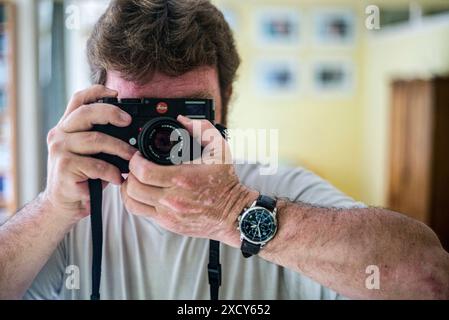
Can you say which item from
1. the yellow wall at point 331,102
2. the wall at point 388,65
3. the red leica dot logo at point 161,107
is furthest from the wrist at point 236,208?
the wall at point 388,65

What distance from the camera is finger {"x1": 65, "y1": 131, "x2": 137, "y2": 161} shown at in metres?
0.52

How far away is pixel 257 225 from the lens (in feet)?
1.65

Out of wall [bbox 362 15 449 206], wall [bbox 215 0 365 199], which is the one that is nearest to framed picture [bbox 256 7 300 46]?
wall [bbox 215 0 365 199]

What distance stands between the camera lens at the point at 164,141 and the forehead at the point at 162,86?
0.07m

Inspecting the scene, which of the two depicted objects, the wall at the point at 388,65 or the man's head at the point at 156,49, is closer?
the man's head at the point at 156,49

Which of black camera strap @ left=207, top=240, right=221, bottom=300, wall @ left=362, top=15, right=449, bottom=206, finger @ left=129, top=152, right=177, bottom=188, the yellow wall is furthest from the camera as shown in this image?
wall @ left=362, top=15, right=449, bottom=206

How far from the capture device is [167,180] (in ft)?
1.61

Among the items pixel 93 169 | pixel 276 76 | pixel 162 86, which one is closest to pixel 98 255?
pixel 93 169

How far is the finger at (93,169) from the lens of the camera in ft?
1.76

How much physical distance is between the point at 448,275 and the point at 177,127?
32 centimetres

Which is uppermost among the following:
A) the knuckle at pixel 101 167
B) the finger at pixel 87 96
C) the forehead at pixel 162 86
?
the forehead at pixel 162 86

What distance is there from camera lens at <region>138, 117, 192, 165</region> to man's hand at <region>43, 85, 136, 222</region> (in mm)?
27

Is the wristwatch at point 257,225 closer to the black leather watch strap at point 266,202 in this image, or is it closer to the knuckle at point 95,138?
the black leather watch strap at point 266,202

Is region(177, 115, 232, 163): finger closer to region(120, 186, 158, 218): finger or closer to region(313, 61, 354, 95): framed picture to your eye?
region(120, 186, 158, 218): finger
